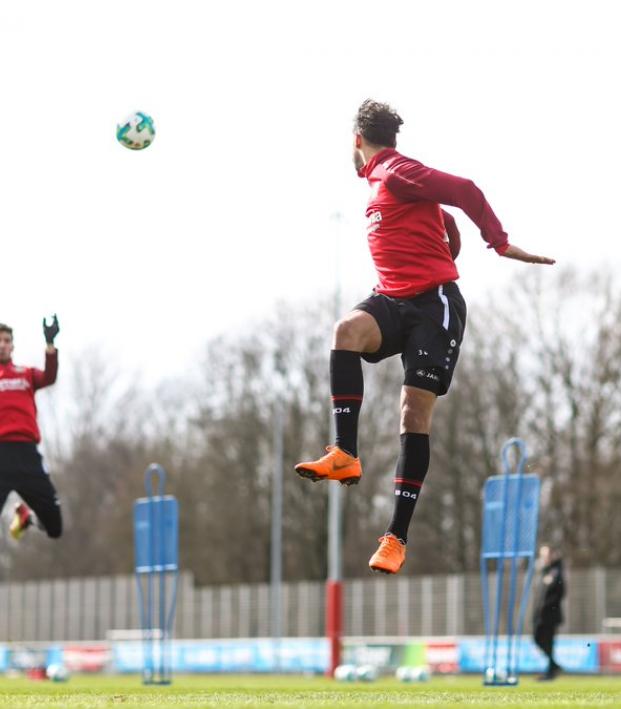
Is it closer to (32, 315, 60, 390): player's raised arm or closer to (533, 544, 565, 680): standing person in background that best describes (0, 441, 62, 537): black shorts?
(32, 315, 60, 390): player's raised arm

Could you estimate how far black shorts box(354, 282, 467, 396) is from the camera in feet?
28.9

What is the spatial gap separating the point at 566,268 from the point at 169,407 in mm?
21617

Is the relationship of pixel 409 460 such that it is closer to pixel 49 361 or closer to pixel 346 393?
pixel 346 393

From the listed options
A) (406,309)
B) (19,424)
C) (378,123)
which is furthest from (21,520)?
(378,123)

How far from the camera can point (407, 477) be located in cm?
905

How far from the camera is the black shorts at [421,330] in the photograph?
8.80 meters

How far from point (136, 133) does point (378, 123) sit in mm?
3962

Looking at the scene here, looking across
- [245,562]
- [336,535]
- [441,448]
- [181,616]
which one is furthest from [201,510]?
[336,535]

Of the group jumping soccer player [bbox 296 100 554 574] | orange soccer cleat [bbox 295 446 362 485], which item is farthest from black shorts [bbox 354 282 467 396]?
orange soccer cleat [bbox 295 446 362 485]

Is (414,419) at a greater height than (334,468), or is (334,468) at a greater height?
(414,419)

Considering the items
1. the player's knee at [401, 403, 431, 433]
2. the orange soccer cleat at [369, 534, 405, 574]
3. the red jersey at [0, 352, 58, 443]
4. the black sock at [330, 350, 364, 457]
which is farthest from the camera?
the red jersey at [0, 352, 58, 443]

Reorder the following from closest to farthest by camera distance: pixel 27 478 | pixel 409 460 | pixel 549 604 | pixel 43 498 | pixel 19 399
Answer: pixel 409 460 < pixel 19 399 < pixel 27 478 < pixel 43 498 < pixel 549 604

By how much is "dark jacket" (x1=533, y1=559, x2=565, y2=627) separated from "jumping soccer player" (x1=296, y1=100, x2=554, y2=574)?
12174mm

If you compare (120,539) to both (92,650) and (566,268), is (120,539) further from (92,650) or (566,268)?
(566,268)
